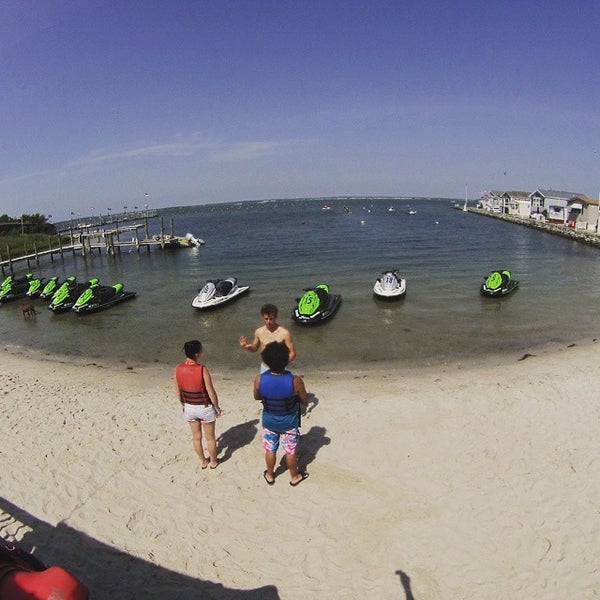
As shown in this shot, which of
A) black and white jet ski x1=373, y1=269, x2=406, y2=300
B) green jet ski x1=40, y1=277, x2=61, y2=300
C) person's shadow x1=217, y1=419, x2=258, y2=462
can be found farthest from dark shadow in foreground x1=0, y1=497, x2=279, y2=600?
green jet ski x1=40, y1=277, x2=61, y2=300

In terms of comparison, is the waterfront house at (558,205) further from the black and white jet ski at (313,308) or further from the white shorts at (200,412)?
the white shorts at (200,412)

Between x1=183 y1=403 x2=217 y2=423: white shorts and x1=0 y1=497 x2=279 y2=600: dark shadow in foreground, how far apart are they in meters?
1.73

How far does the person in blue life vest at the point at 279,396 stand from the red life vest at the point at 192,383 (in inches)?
35.2

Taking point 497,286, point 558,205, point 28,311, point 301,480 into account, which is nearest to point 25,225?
point 28,311

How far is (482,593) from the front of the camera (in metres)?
4.52

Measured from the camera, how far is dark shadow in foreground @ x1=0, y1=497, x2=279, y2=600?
4.57 m

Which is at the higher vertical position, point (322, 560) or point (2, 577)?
point (2, 577)

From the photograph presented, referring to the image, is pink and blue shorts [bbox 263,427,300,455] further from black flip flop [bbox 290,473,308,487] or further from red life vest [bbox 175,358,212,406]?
red life vest [bbox 175,358,212,406]

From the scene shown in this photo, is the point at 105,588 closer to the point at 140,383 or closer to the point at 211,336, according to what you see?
the point at 140,383

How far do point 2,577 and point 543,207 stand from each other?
81896mm

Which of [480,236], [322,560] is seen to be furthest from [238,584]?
[480,236]

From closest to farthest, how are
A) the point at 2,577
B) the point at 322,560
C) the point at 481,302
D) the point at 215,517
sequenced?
the point at 2,577 < the point at 322,560 < the point at 215,517 < the point at 481,302

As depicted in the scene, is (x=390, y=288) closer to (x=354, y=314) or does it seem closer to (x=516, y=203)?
(x=354, y=314)

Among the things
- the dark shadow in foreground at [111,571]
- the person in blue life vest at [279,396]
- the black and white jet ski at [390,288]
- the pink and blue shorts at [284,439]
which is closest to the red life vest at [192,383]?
the person in blue life vest at [279,396]
